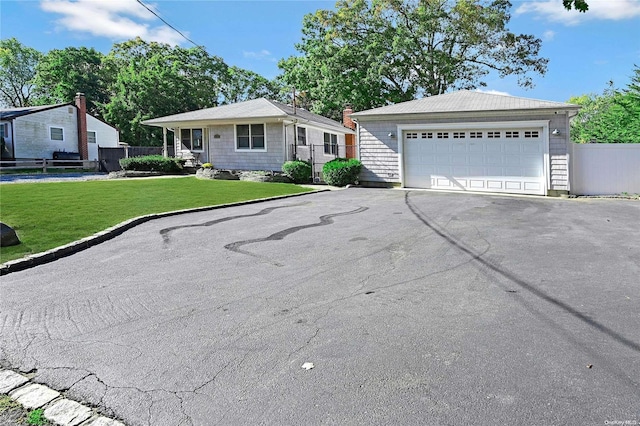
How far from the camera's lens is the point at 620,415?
7.95 ft

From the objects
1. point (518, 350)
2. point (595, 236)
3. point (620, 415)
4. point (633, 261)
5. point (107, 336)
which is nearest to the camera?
point (620, 415)

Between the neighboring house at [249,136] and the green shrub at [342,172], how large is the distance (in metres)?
2.88

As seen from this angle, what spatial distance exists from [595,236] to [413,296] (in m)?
5.19

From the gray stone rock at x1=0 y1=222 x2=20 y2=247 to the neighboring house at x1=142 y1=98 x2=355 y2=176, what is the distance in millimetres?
14024

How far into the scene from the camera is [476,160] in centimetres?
1666

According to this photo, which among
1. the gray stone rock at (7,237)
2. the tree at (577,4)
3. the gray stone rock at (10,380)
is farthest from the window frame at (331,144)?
the gray stone rock at (10,380)

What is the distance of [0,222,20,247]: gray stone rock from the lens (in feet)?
21.9

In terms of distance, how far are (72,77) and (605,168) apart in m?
45.4

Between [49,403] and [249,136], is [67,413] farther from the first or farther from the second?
[249,136]

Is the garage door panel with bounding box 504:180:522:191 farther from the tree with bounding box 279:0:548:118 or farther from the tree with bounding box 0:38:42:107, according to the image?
the tree with bounding box 0:38:42:107

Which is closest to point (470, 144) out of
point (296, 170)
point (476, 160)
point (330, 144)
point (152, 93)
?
point (476, 160)

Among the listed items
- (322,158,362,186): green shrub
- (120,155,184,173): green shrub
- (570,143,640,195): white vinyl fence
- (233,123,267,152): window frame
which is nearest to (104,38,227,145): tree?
(120,155,184,173): green shrub

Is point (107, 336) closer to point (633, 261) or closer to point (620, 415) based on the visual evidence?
point (620, 415)

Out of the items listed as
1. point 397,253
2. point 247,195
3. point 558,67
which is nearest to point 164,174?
point 247,195
